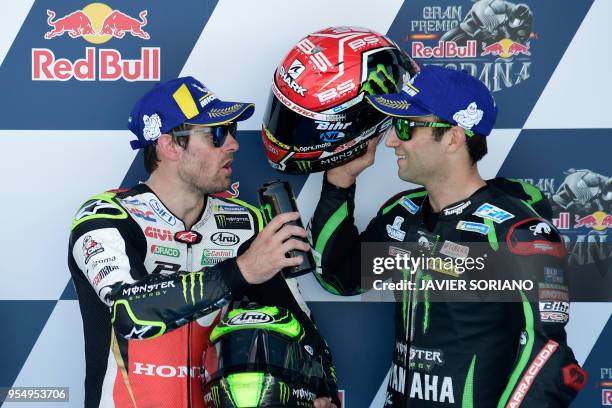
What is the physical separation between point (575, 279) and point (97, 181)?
6.25ft

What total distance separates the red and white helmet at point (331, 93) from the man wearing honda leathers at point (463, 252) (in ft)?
0.28

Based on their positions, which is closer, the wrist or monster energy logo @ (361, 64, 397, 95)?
the wrist

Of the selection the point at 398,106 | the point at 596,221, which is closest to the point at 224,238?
the point at 398,106

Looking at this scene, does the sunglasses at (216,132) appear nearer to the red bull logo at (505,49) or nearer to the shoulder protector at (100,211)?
the shoulder protector at (100,211)

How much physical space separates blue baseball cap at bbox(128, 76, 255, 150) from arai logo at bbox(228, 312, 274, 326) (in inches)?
27.7

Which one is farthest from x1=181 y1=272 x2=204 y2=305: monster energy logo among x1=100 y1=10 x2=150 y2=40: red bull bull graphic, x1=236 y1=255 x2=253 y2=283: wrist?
x1=100 y1=10 x2=150 y2=40: red bull bull graphic

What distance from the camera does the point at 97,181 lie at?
11.4 ft

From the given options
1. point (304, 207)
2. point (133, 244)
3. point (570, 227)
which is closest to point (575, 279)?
point (570, 227)

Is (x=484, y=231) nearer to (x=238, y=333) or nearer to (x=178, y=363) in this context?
(x=238, y=333)

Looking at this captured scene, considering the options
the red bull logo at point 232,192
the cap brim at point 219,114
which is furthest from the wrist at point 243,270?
the red bull logo at point 232,192

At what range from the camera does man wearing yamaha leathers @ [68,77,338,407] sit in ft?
8.49

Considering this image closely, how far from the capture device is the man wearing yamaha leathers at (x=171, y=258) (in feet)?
8.49

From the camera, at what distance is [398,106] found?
2865 millimetres

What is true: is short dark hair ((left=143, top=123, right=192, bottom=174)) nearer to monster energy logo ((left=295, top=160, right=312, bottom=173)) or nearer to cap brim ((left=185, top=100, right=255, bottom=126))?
cap brim ((left=185, top=100, right=255, bottom=126))
